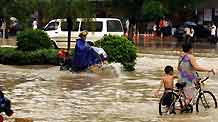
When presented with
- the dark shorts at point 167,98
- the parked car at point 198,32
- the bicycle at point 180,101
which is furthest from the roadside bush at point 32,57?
the parked car at point 198,32

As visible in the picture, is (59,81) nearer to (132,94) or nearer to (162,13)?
(132,94)

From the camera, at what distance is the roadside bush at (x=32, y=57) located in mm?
25172

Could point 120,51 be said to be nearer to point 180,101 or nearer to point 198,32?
point 180,101

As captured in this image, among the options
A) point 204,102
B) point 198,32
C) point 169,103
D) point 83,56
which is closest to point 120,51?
point 83,56

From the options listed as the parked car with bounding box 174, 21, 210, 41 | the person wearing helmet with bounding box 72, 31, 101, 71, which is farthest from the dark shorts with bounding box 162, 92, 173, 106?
the parked car with bounding box 174, 21, 210, 41

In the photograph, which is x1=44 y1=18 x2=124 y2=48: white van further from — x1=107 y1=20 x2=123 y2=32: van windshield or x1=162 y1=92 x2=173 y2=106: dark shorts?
x1=162 y1=92 x2=173 y2=106: dark shorts

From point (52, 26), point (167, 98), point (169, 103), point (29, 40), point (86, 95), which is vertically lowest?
point (86, 95)

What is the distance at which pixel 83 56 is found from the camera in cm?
2288

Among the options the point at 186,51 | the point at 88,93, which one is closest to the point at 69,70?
Result: the point at 88,93

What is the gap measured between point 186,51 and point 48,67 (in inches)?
442

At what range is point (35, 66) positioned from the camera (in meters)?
25.2

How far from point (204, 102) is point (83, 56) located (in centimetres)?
854

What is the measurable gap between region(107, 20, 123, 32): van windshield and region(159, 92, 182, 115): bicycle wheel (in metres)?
22.6

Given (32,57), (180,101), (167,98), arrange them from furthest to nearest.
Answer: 1. (32,57)
2. (180,101)
3. (167,98)
